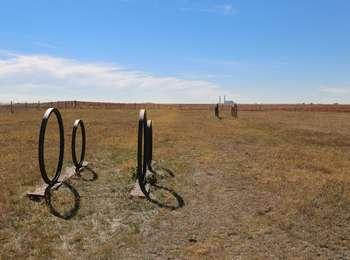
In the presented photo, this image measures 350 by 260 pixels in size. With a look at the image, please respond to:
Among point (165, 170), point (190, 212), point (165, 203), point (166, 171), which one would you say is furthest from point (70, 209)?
point (165, 170)

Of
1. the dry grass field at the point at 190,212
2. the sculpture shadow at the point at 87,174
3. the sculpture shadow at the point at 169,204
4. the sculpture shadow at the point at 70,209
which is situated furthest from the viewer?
the sculpture shadow at the point at 87,174

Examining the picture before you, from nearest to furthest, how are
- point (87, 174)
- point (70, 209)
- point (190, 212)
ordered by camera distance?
point (70, 209) → point (190, 212) → point (87, 174)

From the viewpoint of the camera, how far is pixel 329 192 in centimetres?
1152

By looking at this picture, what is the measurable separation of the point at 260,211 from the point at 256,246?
2039mm

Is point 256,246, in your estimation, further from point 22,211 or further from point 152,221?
point 22,211

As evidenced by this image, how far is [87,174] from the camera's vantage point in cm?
1335

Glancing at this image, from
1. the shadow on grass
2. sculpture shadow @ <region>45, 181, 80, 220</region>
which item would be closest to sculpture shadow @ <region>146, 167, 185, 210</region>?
the shadow on grass

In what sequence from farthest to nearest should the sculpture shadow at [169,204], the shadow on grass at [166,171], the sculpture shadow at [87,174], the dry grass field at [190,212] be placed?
1. the shadow on grass at [166,171]
2. the sculpture shadow at [87,174]
3. the sculpture shadow at [169,204]
4. the dry grass field at [190,212]

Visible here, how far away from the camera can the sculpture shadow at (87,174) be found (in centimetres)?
1275

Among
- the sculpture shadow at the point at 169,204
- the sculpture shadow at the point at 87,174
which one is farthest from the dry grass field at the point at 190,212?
the sculpture shadow at the point at 87,174

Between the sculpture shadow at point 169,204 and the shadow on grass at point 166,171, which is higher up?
the shadow on grass at point 166,171

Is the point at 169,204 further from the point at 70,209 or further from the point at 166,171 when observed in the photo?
the point at 166,171

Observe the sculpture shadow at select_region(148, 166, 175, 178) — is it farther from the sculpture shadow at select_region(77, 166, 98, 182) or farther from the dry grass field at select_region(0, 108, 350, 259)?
the sculpture shadow at select_region(77, 166, 98, 182)

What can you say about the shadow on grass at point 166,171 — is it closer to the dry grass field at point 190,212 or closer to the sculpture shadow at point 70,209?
the dry grass field at point 190,212
